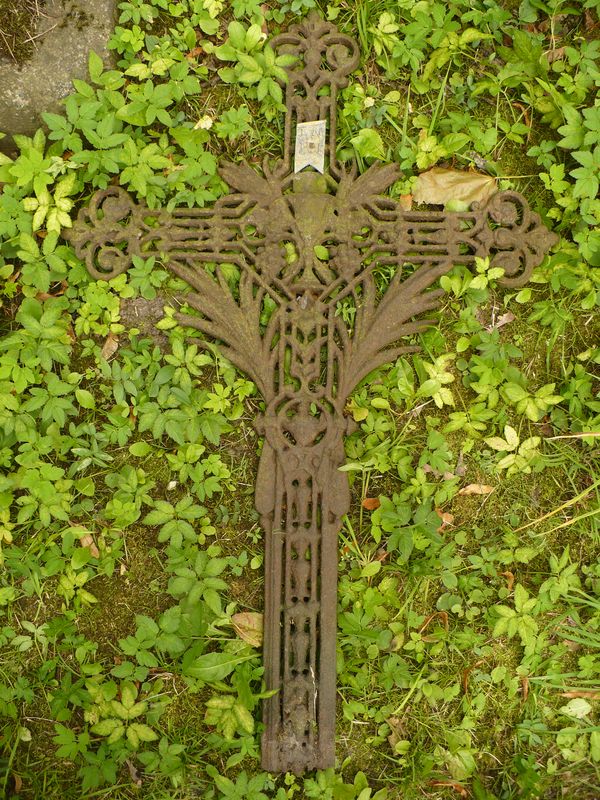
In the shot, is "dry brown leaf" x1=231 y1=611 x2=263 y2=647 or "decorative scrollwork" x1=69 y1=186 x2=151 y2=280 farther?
"decorative scrollwork" x1=69 y1=186 x2=151 y2=280

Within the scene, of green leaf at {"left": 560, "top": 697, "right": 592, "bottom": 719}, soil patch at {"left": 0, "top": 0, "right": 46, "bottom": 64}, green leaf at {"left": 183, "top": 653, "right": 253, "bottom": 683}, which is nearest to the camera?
green leaf at {"left": 183, "top": 653, "right": 253, "bottom": 683}

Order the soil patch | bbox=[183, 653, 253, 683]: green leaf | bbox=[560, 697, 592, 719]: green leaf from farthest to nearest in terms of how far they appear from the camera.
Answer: the soil patch, bbox=[560, 697, 592, 719]: green leaf, bbox=[183, 653, 253, 683]: green leaf

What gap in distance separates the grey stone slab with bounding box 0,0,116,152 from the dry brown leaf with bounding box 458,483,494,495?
7.00 feet

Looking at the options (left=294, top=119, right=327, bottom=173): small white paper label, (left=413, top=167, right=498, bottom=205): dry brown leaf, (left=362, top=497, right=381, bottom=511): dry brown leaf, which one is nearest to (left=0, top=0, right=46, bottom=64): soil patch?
(left=294, top=119, right=327, bottom=173): small white paper label

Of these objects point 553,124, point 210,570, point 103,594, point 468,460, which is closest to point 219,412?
point 210,570

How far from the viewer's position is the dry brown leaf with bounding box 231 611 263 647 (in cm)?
235

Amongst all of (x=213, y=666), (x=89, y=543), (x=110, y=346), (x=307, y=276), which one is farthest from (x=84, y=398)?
(x=213, y=666)

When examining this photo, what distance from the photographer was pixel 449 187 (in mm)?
2523

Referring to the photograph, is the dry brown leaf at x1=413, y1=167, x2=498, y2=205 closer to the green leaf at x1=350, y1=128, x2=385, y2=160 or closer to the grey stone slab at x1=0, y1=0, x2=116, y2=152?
the green leaf at x1=350, y1=128, x2=385, y2=160

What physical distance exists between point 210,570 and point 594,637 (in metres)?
1.44

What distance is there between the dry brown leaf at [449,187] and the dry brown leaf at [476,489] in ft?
3.55

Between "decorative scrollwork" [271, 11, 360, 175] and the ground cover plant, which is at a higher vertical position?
"decorative scrollwork" [271, 11, 360, 175]

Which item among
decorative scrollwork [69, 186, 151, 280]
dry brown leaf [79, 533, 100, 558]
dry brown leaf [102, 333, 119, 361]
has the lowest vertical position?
dry brown leaf [79, 533, 100, 558]

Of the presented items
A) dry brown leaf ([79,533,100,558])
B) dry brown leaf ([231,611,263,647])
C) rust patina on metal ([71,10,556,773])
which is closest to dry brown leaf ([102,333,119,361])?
rust patina on metal ([71,10,556,773])
